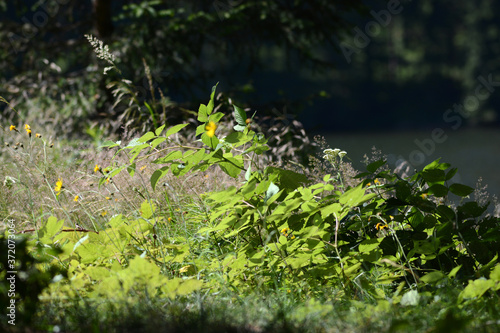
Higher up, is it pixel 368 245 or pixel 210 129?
pixel 210 129

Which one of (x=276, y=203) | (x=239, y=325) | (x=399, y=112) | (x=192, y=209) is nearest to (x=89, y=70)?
(x=192, y=209)

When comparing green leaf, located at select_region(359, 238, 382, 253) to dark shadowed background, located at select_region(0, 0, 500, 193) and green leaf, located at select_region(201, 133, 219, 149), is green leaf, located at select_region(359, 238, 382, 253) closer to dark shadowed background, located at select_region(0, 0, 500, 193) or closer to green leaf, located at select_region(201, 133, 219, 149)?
green leaf, located at select_region(201, 133, 219, 149)

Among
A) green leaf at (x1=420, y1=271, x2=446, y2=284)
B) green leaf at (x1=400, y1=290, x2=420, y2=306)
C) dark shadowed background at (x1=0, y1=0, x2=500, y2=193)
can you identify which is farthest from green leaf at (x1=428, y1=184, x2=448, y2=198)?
dark shadowed background at (x1=0, y1=0, x2=500, y2=193)

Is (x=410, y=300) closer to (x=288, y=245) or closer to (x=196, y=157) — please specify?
(x=288, y=245)

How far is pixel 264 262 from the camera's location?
6.59 ft

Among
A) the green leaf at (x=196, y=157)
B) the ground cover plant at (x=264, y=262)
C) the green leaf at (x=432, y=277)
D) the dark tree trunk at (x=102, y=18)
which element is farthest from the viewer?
the dark tree trunk at (x=102, y=18)

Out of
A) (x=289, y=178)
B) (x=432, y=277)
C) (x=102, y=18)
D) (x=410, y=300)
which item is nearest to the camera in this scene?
(x=410, y=300)

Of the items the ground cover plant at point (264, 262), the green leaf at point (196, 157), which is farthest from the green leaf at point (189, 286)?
the green leaf at point (196, 157)

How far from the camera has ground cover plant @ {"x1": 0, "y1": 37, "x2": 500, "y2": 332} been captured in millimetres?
1290

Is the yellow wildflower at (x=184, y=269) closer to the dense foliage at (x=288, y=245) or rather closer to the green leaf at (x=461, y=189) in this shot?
the dense foliage at (x=288, y=245)

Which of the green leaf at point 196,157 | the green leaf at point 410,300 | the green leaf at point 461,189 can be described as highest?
the green leaf at point 461,189

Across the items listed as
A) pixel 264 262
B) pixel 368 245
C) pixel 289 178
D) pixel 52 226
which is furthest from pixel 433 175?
pixel 52 226

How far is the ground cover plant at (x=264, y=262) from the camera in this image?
50.8 inches

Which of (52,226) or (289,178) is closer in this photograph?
(52,226)
